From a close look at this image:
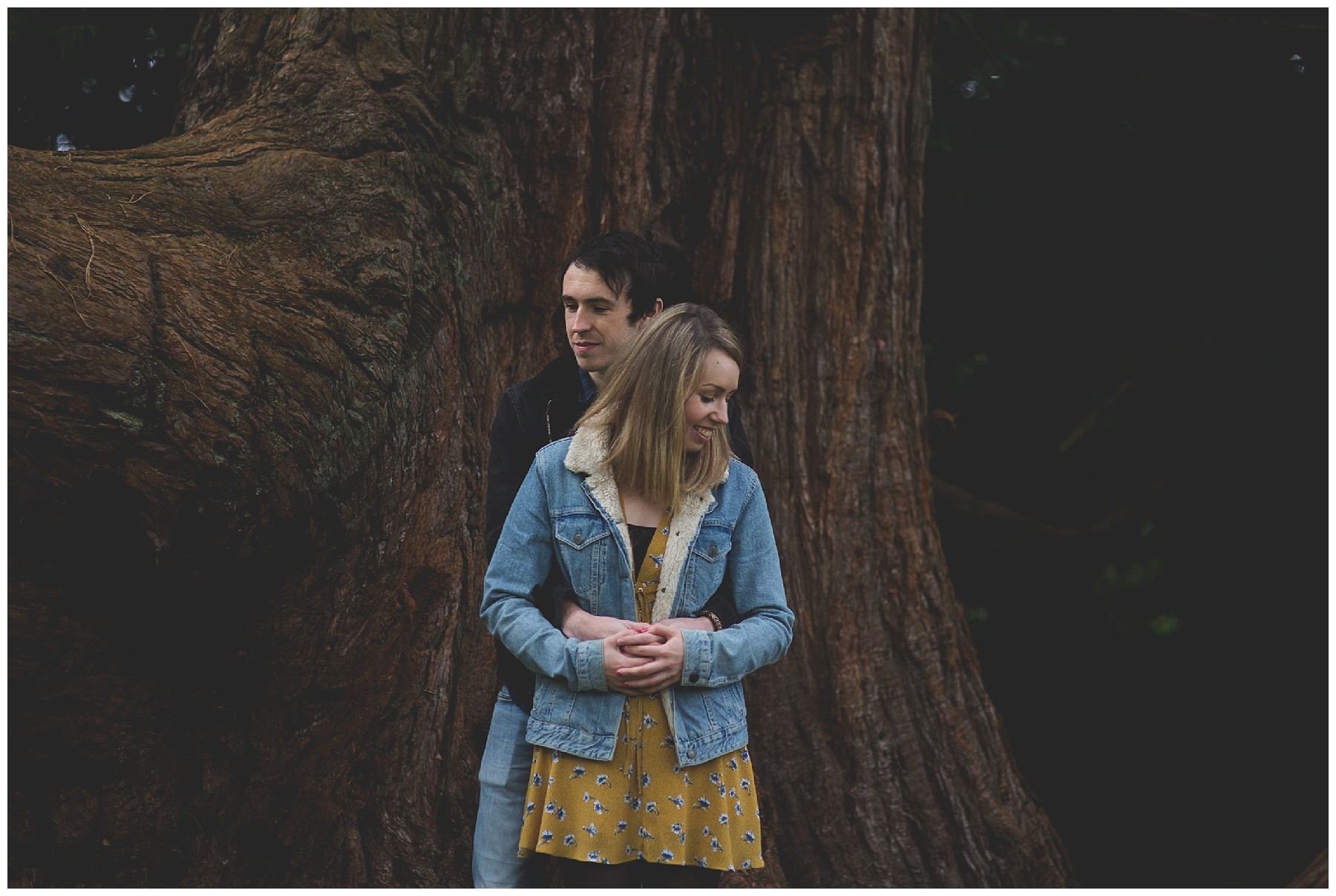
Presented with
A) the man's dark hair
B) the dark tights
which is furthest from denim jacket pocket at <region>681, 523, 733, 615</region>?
the man's dark hair

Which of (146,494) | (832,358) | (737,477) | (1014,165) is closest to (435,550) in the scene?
(146,494)

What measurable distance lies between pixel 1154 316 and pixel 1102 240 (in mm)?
532

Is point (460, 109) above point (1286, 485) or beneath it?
above

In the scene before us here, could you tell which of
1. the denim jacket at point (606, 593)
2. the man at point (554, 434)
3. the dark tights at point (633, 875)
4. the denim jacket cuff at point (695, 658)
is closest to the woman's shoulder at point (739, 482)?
the denim jacket at point (606, 593)

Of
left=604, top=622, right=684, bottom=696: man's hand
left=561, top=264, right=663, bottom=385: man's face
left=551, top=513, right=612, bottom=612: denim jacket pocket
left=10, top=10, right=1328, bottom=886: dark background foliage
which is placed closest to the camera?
left=604, top=622, right=684, bottom=696: man's hand

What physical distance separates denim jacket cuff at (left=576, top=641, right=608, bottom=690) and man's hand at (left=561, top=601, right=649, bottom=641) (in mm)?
34

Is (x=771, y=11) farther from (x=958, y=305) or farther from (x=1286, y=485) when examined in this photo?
(x=1286, y=485)

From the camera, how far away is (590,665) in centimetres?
232

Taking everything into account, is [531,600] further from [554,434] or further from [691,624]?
[554,434]

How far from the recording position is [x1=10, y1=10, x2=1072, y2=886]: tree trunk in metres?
2.87

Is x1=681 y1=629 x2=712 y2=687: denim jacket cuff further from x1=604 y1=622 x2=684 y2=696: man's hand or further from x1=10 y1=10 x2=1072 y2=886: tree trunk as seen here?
x1=10 y1=10 x2=1072 y2=886: tree trunk

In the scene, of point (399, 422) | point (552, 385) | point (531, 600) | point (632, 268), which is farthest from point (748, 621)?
point (399, 422)

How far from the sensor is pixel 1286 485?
661 cm

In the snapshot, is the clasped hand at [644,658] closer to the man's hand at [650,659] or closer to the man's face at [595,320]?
the man's hand at [650,659]
